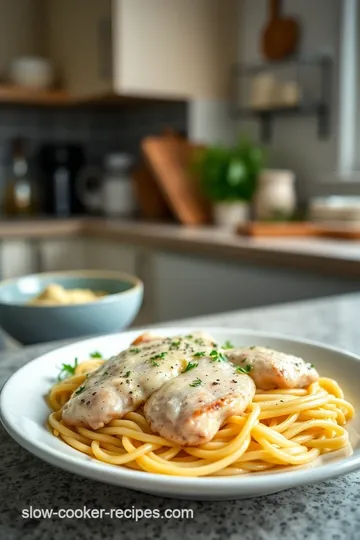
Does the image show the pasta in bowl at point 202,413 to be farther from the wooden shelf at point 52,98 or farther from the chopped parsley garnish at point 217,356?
the wooden shelf at point 52,98

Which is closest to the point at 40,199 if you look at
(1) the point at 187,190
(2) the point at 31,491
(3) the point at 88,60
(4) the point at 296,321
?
(3) the point at 88,60

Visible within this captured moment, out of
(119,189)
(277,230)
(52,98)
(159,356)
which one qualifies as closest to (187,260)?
(277,230)

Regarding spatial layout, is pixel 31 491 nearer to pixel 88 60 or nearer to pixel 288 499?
pixel 288 499

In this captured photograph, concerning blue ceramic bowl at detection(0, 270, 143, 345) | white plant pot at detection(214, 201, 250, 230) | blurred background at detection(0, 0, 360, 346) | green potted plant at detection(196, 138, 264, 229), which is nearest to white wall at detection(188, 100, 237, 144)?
blurred background at detection(0, 0, 360, 346)

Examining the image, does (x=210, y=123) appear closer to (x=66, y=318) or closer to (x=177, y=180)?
(x=177, y=180)

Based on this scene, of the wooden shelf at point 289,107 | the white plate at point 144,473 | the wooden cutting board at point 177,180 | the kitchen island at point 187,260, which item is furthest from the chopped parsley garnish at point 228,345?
the wooden shelf at point 289,107

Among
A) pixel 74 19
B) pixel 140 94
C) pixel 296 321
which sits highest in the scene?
pixel 74 19
